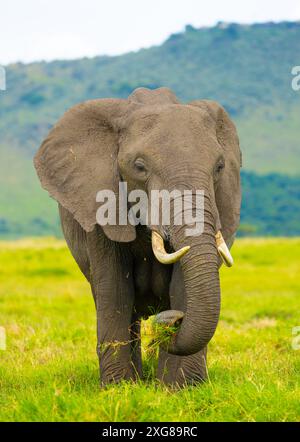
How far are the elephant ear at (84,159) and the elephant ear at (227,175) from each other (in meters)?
0.77

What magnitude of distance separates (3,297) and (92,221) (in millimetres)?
10117

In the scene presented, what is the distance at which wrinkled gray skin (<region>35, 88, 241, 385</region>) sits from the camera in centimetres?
636

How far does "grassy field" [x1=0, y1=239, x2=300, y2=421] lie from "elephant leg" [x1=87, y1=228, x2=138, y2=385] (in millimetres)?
281

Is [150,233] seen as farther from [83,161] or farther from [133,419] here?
[133,419]

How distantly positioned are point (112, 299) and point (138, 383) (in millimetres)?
777

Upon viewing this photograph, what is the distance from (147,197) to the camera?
655 cm

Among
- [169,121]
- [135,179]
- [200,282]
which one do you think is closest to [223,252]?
[200,282]

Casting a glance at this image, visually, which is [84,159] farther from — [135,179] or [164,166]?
[164,166]

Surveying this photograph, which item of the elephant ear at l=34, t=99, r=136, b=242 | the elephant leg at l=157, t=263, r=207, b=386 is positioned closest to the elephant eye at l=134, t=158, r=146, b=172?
the elephant ear at l=34, t=99, r=136, b=242

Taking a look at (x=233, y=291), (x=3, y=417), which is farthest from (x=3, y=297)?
(x=3, y=417)

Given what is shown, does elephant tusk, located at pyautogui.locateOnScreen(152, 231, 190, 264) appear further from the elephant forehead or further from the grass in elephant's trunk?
the elephant forehead

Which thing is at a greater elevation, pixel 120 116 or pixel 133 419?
pixel 120 116

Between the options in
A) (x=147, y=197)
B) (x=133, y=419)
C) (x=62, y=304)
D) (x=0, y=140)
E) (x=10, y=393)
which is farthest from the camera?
(x=0, y=140)

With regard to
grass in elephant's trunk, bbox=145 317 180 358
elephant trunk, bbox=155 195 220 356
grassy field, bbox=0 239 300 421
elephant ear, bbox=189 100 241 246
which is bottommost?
grassy field, bbox=0 239 300 421
